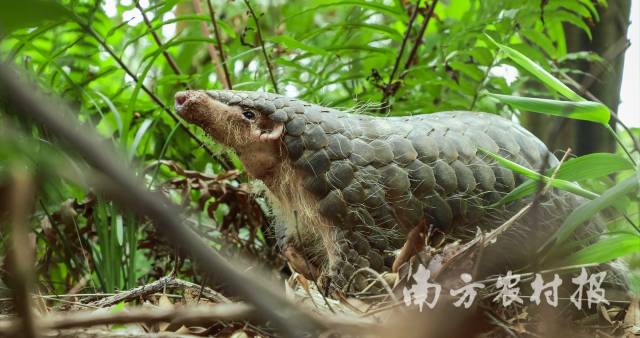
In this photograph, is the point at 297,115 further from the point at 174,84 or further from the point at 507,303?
the point at 174,84

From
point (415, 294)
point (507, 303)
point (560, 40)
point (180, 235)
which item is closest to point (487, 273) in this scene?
point (507, 303)

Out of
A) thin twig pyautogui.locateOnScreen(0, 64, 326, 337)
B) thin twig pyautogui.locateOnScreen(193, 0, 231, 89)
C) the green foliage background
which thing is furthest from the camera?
thin twig pyautogui.locateOnScreen(193, 0, 231, 89)

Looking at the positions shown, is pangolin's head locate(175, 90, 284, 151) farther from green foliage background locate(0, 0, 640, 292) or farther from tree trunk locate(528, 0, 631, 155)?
tree trunk locate(528, 0, 631, 155)

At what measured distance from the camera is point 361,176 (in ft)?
4.28

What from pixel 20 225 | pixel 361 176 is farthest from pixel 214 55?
pixel 20 225

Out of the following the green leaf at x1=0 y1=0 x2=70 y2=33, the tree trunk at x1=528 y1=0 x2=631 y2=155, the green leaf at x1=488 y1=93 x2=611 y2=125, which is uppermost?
the green leaf at x1=0 y1=0 x2=70 y2=33

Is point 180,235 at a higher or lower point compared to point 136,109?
higher

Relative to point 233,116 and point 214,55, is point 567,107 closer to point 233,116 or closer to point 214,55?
point 233,116

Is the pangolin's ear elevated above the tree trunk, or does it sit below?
above

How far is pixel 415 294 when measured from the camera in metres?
0.97

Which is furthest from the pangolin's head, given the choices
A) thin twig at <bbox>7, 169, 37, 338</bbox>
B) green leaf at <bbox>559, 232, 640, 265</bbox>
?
thin twig at <bbox>7, 169, 37, 338</bbox>

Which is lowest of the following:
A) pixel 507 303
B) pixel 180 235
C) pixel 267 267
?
pixel 267 267

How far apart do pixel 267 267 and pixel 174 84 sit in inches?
24.5

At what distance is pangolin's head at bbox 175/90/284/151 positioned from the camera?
128cm
